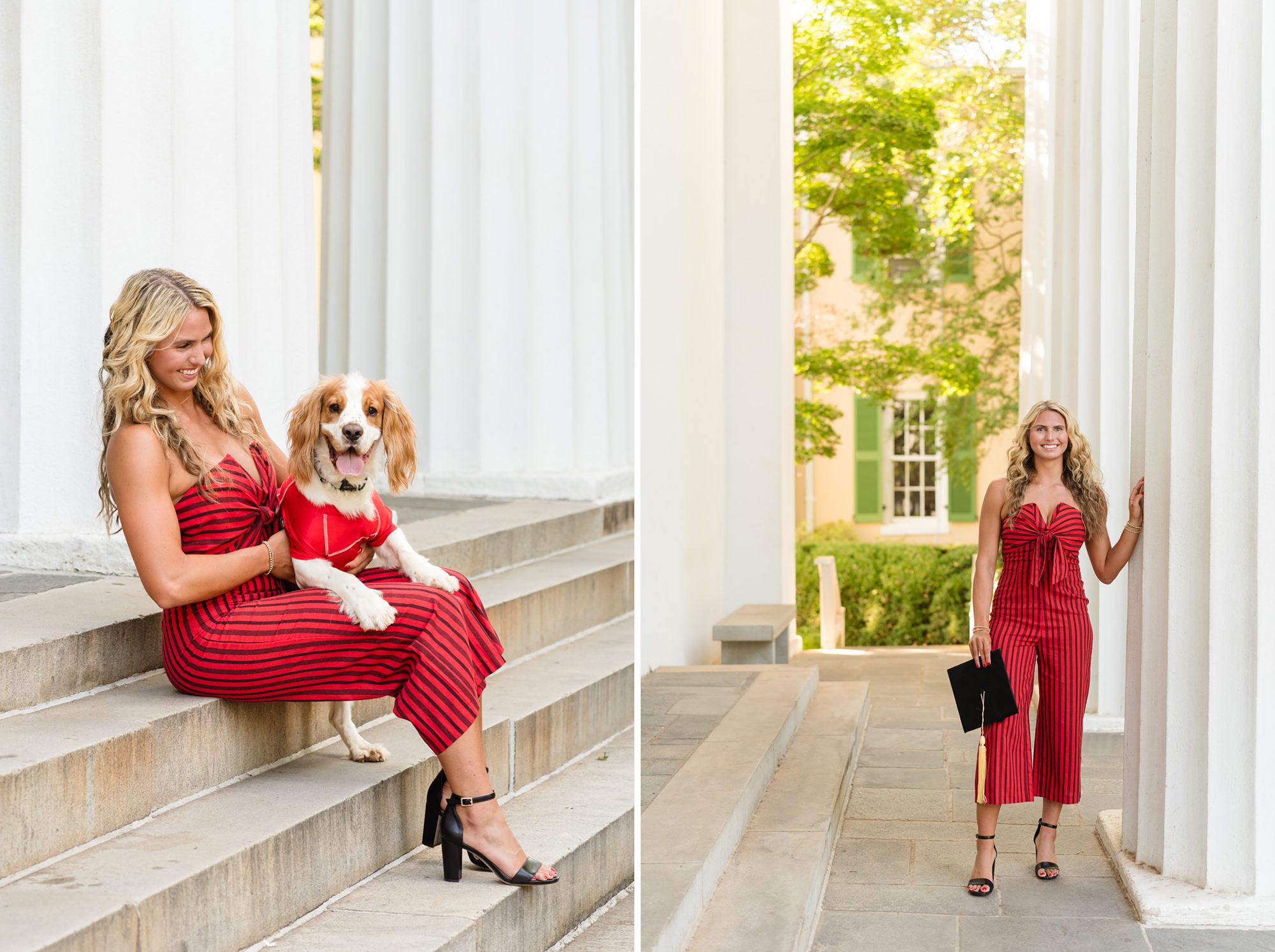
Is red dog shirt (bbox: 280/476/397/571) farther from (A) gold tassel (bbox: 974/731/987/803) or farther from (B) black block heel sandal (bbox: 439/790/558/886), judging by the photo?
(A) gold tassel (bbox: 974/731/987/803)

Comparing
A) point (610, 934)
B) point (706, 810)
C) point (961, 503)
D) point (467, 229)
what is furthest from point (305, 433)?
point (961, 503)

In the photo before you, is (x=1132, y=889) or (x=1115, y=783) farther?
(x=1115, y=783)

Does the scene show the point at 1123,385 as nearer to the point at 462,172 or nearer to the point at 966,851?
the point at 966,851

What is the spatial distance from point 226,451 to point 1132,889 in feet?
10.8

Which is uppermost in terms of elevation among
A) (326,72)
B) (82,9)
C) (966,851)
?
(326,72)

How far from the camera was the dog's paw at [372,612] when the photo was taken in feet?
11.1

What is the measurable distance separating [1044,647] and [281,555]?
2762 mm

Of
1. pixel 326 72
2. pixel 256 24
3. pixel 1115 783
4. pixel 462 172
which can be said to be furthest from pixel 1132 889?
pixel 326 72

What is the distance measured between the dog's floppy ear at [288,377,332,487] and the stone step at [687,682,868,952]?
1.83 meters

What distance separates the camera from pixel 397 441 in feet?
11.8

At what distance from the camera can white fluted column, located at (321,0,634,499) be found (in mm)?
8078

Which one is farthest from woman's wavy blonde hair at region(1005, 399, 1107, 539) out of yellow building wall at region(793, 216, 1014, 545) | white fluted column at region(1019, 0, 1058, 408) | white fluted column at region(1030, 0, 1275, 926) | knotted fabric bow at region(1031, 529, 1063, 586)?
yellow building wall at region(793, 216, 1014, 545)

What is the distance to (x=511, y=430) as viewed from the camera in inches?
320

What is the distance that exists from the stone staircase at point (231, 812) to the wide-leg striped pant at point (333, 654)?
0.12 meters
